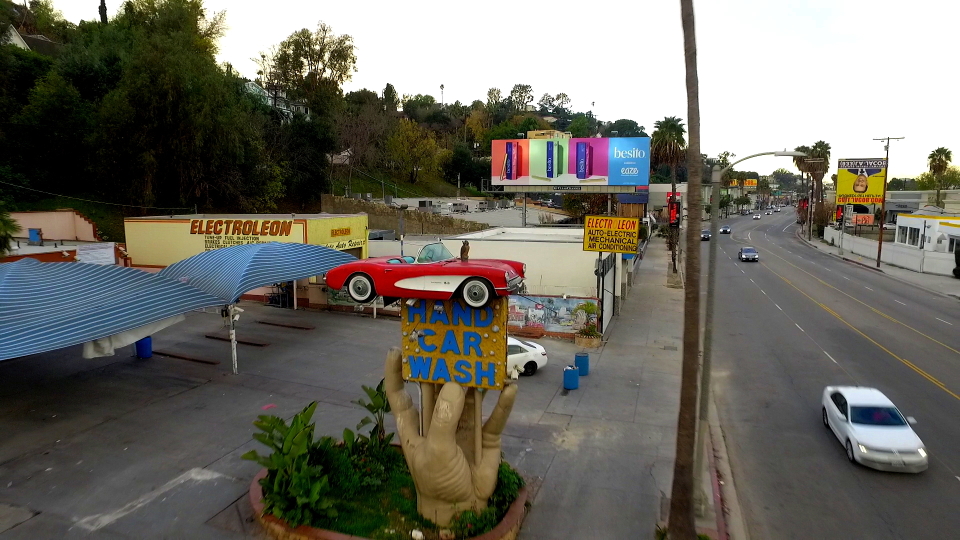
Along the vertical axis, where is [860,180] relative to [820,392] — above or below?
above

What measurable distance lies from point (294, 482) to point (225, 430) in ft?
16.3

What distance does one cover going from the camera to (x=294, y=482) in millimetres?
9156

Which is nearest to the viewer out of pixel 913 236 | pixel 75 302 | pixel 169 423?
pixel 169 423

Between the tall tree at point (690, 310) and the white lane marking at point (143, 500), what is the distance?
328 inches

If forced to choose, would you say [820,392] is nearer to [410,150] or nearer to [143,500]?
[143,500]

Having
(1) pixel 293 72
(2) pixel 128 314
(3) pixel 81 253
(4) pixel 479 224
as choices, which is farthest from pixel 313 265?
(1) pixel 293 72

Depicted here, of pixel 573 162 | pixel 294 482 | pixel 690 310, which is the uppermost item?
pixel 573 162

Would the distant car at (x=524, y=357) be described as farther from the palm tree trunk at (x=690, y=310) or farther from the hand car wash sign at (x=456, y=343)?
the palm tree trunk at (x=690, y=310)

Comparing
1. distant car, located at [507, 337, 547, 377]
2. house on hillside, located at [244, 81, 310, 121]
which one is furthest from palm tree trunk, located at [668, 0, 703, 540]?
house on hillside, located at [244, 81, 310, 121]

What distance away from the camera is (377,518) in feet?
30.5

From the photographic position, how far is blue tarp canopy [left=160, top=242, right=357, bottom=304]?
17953 millimetres

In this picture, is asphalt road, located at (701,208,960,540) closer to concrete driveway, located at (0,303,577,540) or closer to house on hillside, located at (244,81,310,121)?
concrete driveway, located at (0,303,577,540)

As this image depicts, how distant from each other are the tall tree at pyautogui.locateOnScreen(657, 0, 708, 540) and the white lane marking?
8.33 metres

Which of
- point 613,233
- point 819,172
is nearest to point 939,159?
point 819,172
